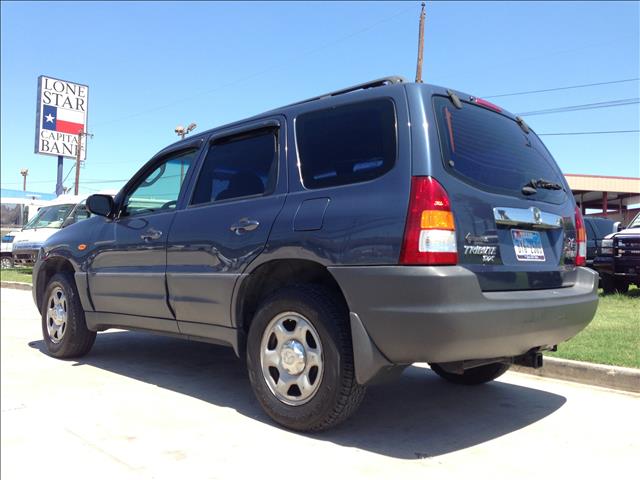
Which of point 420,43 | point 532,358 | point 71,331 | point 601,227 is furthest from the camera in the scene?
point 420,43

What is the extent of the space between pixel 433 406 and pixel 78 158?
34.2 m

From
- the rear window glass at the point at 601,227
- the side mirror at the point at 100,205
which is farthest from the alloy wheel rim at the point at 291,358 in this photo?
the rear window glass at the point at 601,227

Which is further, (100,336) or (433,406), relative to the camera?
(100,336)

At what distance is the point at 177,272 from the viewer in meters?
4.27

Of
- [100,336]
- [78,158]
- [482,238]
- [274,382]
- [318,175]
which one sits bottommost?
[100,336]

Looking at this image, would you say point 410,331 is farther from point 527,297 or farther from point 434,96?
point 434,96

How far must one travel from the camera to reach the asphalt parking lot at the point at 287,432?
2.96m

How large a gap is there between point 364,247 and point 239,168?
5.04 feet

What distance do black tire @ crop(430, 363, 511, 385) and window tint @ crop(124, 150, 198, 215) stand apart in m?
2.58

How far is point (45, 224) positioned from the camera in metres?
17.0

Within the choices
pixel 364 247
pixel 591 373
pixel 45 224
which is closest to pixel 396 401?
pixel 364 247

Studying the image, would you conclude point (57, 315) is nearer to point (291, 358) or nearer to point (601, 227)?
point (291, 358)

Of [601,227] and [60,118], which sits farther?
[60,118]

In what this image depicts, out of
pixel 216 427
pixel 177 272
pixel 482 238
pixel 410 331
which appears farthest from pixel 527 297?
pixel 177 272
